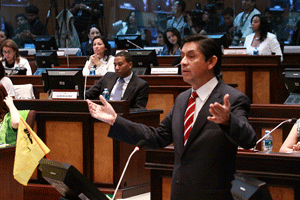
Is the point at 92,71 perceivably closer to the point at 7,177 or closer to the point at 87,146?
the point at 87,146

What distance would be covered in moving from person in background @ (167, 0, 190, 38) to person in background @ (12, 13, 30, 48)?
3614 mm

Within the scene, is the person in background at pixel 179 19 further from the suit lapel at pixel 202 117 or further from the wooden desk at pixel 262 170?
the suit lapel at pixel 202 117

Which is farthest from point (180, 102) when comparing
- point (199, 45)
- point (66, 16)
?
point (66, 16)

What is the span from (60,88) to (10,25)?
772cm

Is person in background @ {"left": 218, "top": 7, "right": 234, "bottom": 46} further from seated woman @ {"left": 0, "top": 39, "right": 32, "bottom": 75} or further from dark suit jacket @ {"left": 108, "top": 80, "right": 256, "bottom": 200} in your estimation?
dark suit jacket @ {"left": 108, "top": 80, "right": 256, "bottom": 200}

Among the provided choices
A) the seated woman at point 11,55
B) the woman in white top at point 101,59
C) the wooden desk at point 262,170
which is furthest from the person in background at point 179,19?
the wooden desk at point 262,170

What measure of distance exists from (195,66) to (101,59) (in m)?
4.98

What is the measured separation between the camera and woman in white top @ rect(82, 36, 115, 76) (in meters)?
6.92

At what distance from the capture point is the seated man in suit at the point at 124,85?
534 centimetres

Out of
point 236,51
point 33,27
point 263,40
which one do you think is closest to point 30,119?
point 236,51

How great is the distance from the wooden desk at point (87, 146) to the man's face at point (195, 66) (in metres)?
2.49

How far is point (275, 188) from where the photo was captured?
104 inches

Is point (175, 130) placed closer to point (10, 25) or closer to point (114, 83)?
point (114, 83)

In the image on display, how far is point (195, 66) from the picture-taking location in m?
2.15
